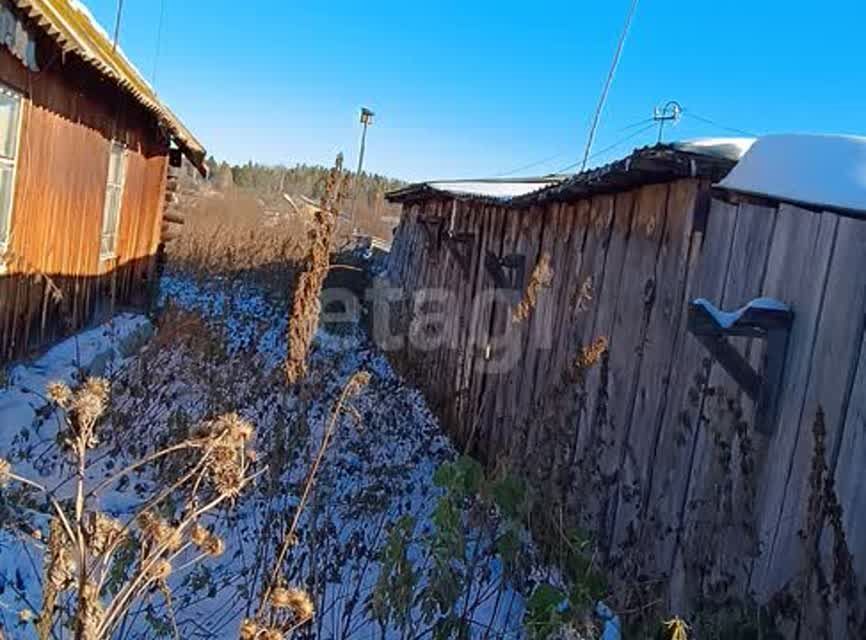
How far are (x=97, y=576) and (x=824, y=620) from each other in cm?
168

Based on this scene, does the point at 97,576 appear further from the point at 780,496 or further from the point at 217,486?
the point at 780,496

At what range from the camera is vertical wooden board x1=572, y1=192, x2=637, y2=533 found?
4.03 m

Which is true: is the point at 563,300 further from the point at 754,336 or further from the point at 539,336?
the point at 754,336

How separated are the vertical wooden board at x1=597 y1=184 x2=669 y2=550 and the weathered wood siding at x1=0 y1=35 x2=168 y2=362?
3.18 m

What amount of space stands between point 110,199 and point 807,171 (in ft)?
26.8

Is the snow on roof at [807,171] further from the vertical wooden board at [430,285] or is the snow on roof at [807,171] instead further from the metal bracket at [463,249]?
the vertical wooden board at [430,285]

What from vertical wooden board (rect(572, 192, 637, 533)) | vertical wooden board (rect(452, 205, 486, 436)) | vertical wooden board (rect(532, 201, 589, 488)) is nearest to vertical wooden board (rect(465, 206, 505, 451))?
vertical wooden board (rect(452, 205, 486, 436))

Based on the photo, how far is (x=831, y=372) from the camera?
94.2 inches

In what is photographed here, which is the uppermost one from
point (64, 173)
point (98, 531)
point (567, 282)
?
point (64, 173)

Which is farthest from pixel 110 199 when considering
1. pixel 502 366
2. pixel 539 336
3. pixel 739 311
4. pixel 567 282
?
pixel 739 311

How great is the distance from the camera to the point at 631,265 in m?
4.20

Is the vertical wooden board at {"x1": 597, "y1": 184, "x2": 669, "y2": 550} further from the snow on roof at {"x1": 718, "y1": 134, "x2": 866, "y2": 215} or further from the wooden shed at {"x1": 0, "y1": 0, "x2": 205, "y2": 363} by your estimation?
the wooden shed at {"x1": 0, "y1": 0, "x2": 205, "y2": 363}

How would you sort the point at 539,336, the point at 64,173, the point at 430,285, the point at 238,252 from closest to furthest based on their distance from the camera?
the point at 539,336, the point at 64,173, the point at 430,285, the point at 238,252

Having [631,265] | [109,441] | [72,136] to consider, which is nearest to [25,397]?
[109,441]
